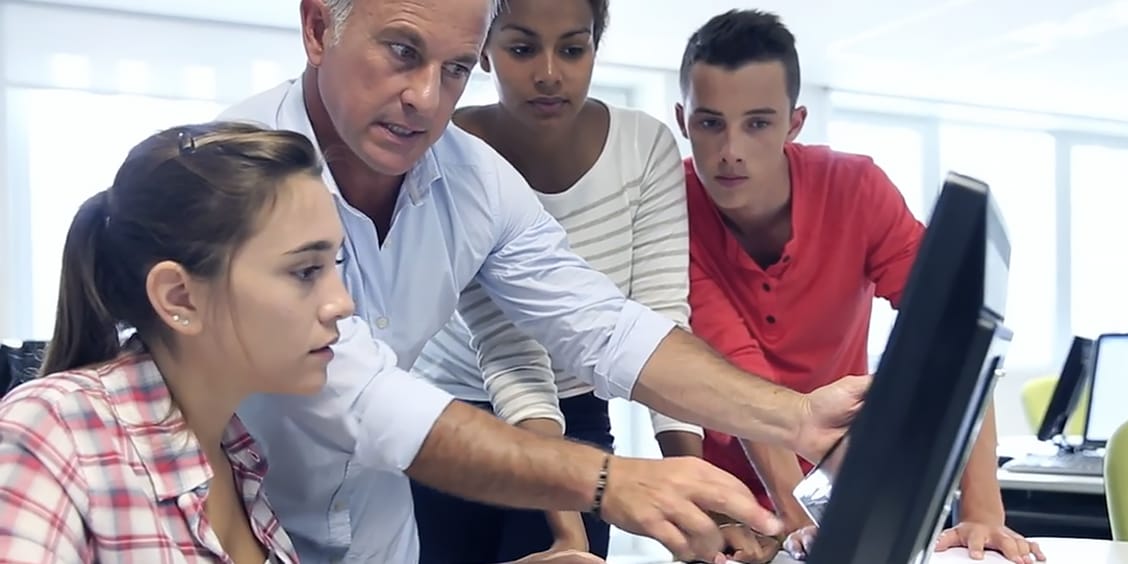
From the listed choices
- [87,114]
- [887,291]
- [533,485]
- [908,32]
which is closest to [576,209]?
[887,291]

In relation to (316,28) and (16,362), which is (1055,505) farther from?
(16,362)

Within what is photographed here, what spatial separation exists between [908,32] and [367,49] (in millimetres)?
3617

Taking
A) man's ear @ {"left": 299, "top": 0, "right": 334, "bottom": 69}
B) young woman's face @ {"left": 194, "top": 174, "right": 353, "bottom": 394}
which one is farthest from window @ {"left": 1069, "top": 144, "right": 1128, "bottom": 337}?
young woman's face @ {"left": 194, "top": 174, "right": 353, "bottom": 394}

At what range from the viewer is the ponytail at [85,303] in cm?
98

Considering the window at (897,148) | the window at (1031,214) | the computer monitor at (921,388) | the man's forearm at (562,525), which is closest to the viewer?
the computer monitor at (921,388)

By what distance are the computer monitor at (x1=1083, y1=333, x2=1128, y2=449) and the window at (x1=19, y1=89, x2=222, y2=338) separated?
282 cm

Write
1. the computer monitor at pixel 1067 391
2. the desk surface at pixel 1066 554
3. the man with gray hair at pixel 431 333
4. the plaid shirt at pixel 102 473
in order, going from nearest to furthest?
the plaid shirt at pixel 102 473 < the man with gray hair at pixel 431 333 < the desk surface at pixel 1066 554 < the computer monitor at pixel 1067 391

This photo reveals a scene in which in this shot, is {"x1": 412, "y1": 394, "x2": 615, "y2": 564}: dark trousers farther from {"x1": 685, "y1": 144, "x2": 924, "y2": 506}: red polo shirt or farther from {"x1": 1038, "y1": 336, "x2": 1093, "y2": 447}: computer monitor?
{"x1": 1038, "y1": 336, "x2": 1093, "y2": 447}: computer monitor

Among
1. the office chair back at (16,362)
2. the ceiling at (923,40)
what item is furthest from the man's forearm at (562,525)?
the ceiling at (923,40)

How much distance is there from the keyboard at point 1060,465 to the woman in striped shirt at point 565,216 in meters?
1.32

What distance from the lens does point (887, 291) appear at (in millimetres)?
1524

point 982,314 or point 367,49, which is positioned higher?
point 367,49

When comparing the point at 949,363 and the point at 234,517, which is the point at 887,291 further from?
the point at 949,363

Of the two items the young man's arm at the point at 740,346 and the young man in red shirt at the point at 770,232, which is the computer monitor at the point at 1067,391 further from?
the young man's arm at the point at 740,346
